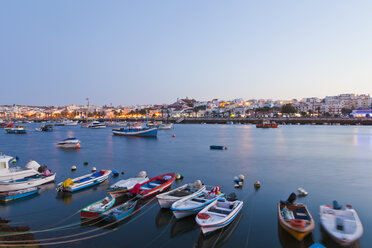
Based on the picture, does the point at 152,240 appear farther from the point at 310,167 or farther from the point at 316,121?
the point at 316,121

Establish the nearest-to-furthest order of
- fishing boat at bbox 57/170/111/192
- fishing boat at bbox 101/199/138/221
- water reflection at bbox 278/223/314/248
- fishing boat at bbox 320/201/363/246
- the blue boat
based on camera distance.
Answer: fishing boat at bbox 320/201/363/246, water reflection at bbox 278/223/314/248, fishing boat at bbox 101/199/138/221, fishing boat at bbox 57/170/111/192, the blue boat

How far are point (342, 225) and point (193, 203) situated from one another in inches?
223

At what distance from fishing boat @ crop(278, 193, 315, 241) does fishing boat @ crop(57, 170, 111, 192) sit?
10.8 metres

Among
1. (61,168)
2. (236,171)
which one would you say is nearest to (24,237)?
(61,168)

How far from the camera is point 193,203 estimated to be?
11383mm

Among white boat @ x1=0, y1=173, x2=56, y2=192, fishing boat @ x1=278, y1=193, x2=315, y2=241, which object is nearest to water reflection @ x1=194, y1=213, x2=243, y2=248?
fishing boat @ x1=278, y1=193, x2=315, y2=241

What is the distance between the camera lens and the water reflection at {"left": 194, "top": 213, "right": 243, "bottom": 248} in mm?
9227

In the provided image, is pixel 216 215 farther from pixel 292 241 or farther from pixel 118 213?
pixel 118 213

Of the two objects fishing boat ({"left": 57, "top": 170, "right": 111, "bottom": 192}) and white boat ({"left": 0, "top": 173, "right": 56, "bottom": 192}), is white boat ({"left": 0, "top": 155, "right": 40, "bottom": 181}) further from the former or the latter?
fishing boat ({"left": 57, "top": 170, "right": 111, "bottom": 192})

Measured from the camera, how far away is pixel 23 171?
15.9m

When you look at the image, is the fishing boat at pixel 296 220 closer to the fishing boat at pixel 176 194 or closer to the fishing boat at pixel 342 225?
the fishing boat at pixel 342 225

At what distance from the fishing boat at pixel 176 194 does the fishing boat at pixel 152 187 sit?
4.61 ft

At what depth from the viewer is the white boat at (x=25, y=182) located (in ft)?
46.3

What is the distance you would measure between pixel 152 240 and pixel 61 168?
1575 centimetres
